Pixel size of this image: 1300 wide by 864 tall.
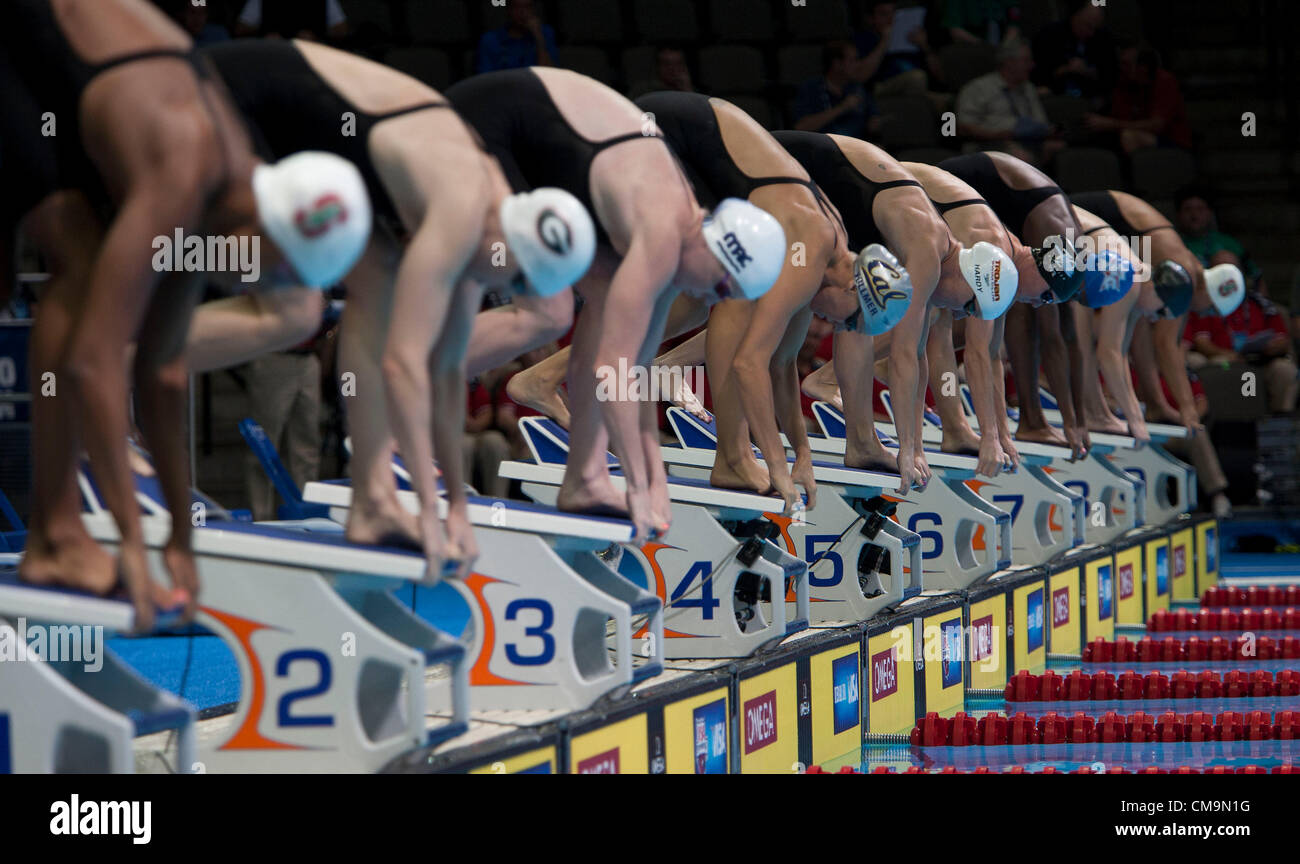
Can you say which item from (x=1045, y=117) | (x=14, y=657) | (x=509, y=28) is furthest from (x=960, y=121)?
(x=14, y=657)

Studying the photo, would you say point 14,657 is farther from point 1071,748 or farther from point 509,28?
point 509,28

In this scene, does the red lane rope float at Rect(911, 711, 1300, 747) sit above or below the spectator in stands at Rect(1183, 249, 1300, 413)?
below

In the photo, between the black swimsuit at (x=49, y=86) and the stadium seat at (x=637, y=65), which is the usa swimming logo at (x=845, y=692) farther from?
the stadium seat at (x=637, y=65)

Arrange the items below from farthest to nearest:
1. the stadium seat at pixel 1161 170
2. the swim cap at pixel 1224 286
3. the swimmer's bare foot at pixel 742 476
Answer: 1. the stadium seat at pixel 1161 170
2. the swim cap at pixel 1224 286
3. the swimmer's bare foot at pixel 742 476

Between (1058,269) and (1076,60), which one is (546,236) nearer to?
(1058,269)

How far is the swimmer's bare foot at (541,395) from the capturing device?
549cm

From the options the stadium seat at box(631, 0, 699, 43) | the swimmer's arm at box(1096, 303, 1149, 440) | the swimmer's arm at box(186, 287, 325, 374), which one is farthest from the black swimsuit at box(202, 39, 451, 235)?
the stadium seat at box(631, 0, 699, 43)

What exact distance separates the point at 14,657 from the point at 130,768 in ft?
1.02

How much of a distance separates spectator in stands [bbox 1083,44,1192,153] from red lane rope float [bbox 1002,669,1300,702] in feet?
25.8

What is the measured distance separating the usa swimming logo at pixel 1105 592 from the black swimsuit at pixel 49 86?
6.28 meters

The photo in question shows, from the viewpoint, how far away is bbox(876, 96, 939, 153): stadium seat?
1269cm

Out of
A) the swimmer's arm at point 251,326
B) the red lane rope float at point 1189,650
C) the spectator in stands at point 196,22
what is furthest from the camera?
the spectator in stands at point 196,22

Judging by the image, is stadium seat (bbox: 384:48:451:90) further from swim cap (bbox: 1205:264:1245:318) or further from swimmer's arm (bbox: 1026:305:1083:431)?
swim cap (bbox: 1205:264:1245:318)

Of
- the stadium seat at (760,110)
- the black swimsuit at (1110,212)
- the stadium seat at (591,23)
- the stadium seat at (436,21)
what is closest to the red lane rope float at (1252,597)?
the black swimsuit at (1110,212)
